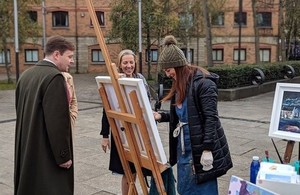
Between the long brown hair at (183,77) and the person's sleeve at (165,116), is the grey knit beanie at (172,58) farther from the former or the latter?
the person's sleeve at (165,116)

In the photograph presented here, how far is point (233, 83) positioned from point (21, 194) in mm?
11250

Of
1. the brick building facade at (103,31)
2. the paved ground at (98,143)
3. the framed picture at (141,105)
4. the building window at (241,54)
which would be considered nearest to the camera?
the framed picture at (141,105)

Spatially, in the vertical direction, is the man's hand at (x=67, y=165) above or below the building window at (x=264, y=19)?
below

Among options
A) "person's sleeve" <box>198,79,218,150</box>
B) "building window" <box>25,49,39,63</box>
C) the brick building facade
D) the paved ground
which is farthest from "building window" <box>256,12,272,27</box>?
"person's sleeve" <box>198,79,218,150</box>

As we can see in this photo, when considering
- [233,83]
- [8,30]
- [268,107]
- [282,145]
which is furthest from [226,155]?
[8,30]

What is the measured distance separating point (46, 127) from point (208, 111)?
124cm

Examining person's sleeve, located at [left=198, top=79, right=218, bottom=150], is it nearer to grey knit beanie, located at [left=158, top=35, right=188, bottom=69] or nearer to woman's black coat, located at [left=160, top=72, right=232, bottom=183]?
woman's black coat, located at [left=160, top=72, right=232, bottom=183]

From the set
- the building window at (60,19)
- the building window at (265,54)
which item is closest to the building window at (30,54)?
the building window at (60,19)

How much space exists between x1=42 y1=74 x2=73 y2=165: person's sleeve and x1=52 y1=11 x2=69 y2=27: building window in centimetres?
3113

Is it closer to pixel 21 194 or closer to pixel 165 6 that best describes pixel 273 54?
pixel 165 6

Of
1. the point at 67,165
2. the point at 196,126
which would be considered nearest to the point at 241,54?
the point at 196,126

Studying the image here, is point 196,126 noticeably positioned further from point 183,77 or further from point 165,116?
point 165,116

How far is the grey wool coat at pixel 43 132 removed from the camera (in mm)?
3055

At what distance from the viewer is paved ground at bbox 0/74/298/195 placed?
5.18m
